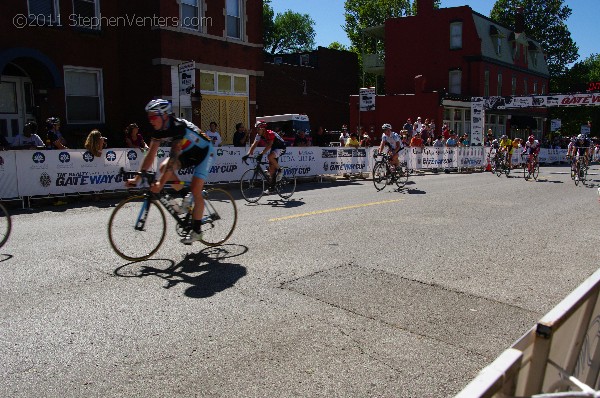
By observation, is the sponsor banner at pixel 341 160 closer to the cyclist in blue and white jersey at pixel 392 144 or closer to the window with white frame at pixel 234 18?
the cyclist in blue and white jersey at pixel 392 144

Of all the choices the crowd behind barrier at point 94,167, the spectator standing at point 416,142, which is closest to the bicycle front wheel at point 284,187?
the crowd behind barrier at point 94,167

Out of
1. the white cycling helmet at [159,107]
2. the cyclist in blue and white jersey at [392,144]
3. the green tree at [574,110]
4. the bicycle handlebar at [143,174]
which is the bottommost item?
the bicycle handlebar at [143,174]

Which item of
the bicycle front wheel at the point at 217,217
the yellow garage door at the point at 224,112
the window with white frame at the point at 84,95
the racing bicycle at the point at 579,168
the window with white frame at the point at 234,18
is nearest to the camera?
the bicycle front wheel at the point at 217,217

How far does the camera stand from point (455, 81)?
4378 cm

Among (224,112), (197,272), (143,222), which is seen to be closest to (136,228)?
(143,222)

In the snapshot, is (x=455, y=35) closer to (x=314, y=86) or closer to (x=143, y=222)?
(x=314, y=86)

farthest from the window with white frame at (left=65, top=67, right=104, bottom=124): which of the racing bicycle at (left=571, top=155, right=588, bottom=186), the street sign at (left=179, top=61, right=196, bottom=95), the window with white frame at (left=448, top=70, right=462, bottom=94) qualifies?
the window with white frame at (left=448, top=70, right=462, bottom=94)

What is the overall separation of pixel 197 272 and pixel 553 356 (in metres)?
4.85

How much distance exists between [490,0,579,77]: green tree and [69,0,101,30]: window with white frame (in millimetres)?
A: 54991

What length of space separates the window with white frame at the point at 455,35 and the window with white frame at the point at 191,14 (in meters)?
28.4

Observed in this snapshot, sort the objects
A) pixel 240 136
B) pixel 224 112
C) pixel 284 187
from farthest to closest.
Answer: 1. pixel 224 112
2. pixel 240 136
3. pixel 284 187

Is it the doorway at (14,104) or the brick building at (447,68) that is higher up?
the brick building at (447,68)

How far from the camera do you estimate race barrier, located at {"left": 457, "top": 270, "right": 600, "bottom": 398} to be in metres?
1.75

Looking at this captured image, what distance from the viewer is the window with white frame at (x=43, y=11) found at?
17562 millimetres
